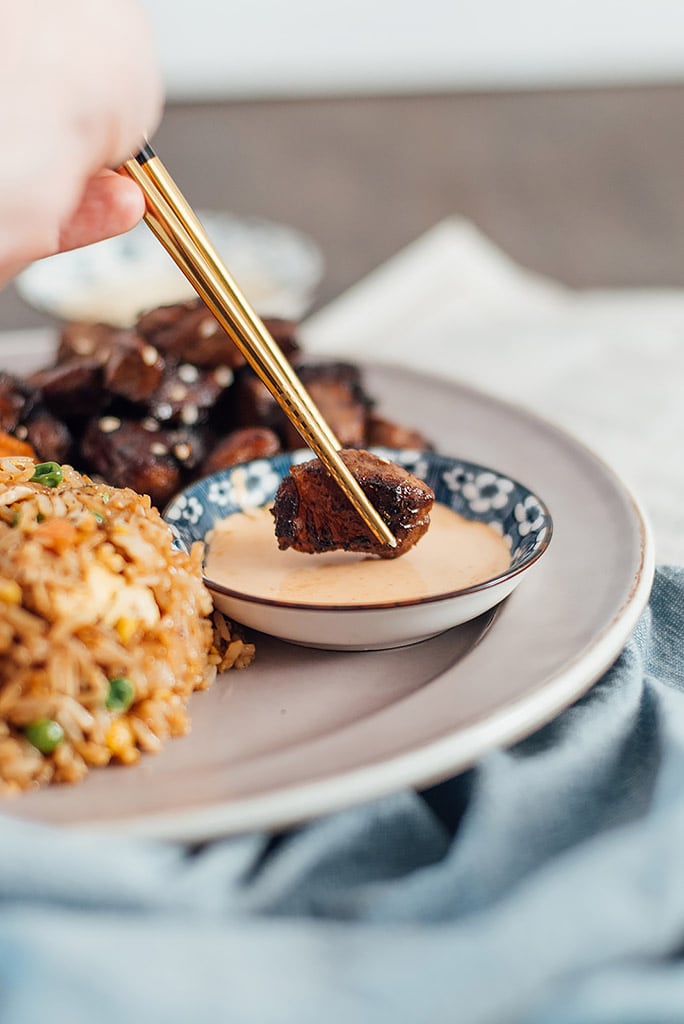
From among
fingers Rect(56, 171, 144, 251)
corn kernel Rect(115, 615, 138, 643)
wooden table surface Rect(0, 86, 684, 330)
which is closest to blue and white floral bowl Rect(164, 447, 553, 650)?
corn kernel Rect(115, 615, 138, 643)

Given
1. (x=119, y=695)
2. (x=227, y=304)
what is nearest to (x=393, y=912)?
(x=119, y=695)

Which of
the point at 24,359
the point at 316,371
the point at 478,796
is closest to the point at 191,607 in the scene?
the point at 478,796

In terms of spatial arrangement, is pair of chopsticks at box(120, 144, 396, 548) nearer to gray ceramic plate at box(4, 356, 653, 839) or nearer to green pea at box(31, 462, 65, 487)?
gray ceramic plate at box(4, 356, 653, 839)

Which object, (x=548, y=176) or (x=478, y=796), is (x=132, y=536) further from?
(x=548, y=176)

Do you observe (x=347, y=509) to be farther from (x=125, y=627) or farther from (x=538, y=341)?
(x=538, y=341)

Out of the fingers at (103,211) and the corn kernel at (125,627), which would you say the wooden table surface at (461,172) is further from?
the corn kernel at (125,627)
